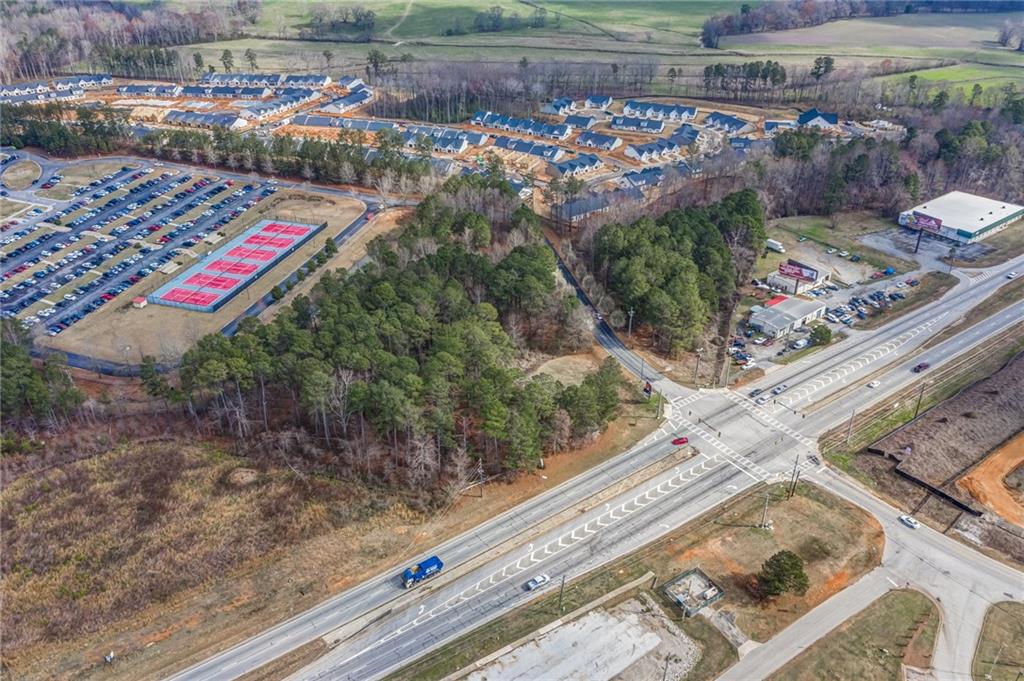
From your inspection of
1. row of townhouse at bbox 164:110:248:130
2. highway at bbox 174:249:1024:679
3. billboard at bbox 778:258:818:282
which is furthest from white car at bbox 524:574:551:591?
row of townhouse at bbox 164:110:248:130

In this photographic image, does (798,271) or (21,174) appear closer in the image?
(798,271)

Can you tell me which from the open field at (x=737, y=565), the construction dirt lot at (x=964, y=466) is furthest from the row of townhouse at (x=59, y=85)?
the construction dirt lot at (x=964, y=466)

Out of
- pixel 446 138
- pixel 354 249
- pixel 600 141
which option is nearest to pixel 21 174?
pixel 354 249

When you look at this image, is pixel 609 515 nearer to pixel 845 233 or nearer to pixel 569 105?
pixel 845 233

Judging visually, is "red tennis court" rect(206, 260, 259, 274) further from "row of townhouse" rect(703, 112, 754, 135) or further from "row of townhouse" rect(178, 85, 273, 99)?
"row of townhouse" rect(703, 112, 754, 135)

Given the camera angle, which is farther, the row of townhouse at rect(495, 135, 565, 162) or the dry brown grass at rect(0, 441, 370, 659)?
the row of townhouse at rect(495, 135, 565, 162)

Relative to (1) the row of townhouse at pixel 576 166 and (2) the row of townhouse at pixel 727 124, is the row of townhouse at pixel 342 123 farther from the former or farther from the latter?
(2) the row of townhouse at pixel 727 124

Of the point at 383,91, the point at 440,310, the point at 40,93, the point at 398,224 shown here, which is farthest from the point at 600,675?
the point at 40,93
